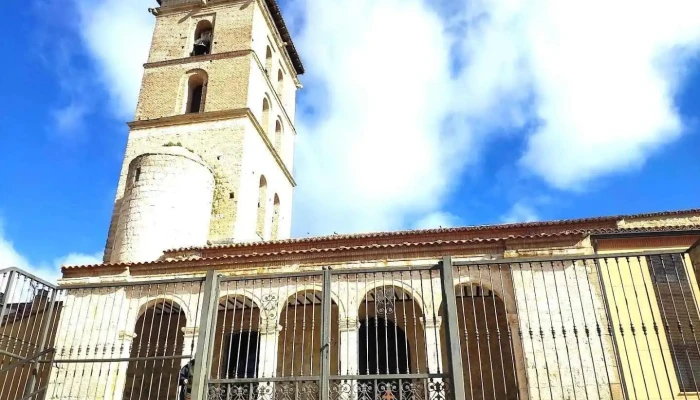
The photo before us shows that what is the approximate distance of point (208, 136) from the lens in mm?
21703

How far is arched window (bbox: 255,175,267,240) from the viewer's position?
73.1 ft

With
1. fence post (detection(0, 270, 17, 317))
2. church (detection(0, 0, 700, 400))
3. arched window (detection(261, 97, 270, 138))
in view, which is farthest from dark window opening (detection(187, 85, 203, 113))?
fence post (detection(0, 270, 17, 317))

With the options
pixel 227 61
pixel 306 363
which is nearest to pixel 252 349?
pixel 306 363

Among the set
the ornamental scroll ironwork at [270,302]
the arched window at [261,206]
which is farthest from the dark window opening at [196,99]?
the ornamental scroll ironwork at [270,302]

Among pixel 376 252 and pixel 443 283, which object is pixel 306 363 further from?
pixel 443 283

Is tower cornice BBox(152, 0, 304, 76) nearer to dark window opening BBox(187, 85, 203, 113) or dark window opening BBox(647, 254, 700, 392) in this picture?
dark window opening BBox(187, 85, 203, 113)

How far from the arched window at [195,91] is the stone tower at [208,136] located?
45 millimetres

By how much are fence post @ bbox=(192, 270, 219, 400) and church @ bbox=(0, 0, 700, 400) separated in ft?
0.08

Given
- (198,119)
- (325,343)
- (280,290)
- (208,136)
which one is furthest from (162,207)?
(325,343)

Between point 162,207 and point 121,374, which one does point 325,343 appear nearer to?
point 121,374

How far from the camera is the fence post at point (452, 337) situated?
18.3ft

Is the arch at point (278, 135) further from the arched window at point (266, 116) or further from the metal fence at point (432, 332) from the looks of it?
the metal fence at point (432, 332)

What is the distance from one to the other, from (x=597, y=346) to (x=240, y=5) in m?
20.9

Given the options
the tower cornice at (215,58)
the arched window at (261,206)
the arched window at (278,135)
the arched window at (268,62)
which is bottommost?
the arched window at (261,206)
